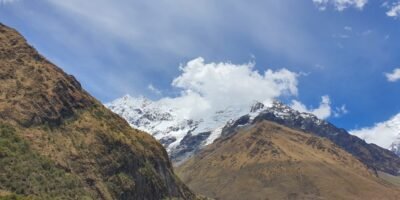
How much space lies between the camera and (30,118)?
18162cm

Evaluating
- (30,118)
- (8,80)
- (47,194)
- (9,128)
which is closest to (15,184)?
(47,194)

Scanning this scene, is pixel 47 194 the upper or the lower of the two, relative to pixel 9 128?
lower

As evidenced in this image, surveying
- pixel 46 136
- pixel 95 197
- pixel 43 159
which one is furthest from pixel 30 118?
pixel 95 197

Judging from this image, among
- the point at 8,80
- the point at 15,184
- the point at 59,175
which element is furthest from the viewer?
the point at 8,80

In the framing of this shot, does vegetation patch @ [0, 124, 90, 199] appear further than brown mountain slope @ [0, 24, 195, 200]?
No

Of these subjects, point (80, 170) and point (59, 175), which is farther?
point (80, 170)

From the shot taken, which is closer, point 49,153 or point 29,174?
point 29,174

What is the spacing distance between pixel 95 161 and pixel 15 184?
4054 cm

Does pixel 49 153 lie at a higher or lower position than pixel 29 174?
higher

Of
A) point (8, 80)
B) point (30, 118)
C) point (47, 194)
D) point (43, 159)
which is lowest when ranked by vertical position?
point (47, 194)

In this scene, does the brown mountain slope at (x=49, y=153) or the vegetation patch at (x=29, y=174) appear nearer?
the vegetation patch at (x=29, y=174)

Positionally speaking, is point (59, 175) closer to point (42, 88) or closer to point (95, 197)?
point (95, 197)

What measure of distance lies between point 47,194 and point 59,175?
1155 centimetres

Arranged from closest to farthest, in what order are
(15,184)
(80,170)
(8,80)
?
(15,184), (80,170), (8,80)
